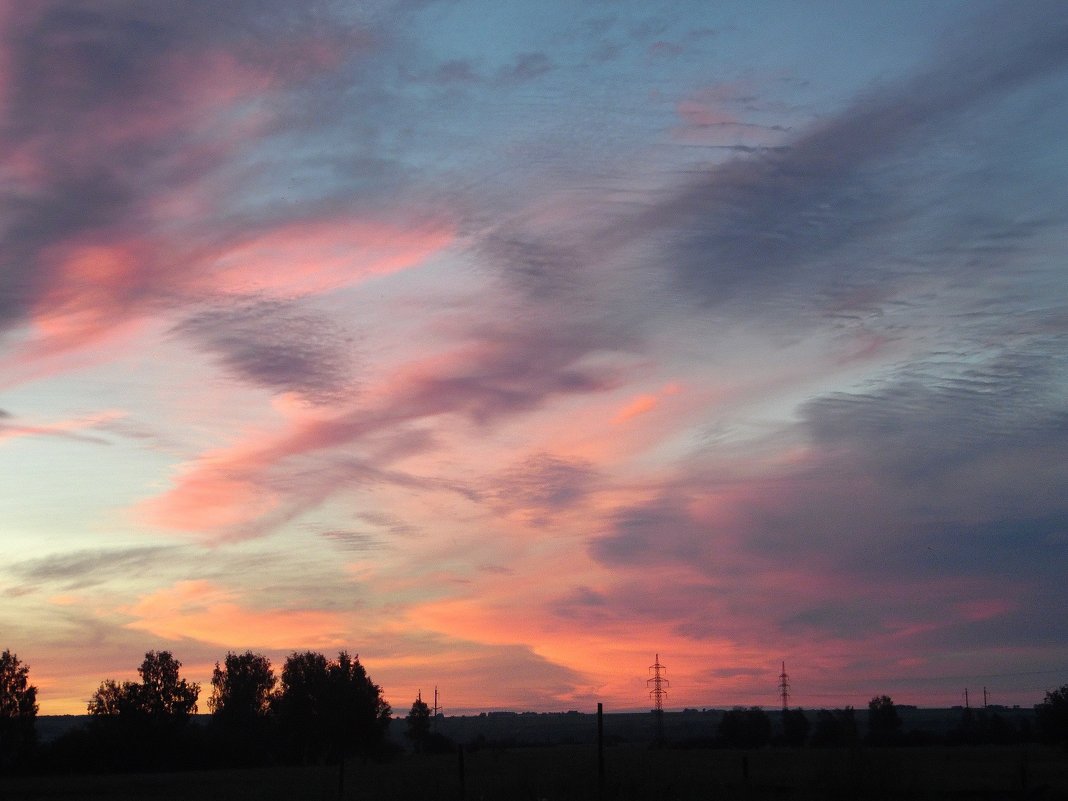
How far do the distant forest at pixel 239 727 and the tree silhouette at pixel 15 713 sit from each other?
88 mm

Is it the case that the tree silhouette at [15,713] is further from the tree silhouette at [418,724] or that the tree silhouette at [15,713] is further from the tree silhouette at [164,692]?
the tree silhouette at [418,724]

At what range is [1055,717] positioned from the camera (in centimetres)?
7012

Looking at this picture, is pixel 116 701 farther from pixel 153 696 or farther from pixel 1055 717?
pixel 1055 717

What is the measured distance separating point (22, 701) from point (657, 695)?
60.2 m

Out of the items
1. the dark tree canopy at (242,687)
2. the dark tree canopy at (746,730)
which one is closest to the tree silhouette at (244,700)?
the dark tree canopy at (242,687)

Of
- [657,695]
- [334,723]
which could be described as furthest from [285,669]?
[657,695]

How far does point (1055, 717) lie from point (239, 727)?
263 feet

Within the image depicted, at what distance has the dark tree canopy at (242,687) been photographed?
117 metres

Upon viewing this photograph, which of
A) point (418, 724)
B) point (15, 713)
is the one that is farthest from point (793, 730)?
point (15, 713)

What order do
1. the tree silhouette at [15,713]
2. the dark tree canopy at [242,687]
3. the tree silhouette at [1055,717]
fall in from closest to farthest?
the tree silhouette at [1055,717] → the tree silhouette at [15,713] → the dark tree canopy at [242,687]

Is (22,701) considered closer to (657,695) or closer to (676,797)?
(657,695)

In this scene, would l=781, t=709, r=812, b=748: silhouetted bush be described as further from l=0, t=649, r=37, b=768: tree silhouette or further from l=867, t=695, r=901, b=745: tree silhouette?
l=0, t=649, r=37, b=768: tree silhouette

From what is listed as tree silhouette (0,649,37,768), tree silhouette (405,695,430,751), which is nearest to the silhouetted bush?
tree silhouette (405,695,430,751)

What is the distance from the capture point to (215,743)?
97.0 meters
